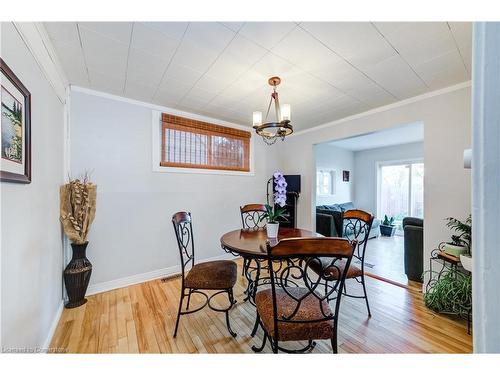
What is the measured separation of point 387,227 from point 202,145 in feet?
17.2

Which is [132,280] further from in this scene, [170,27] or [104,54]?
[170,27]

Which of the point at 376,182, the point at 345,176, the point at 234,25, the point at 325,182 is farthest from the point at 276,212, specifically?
the point at 376,182

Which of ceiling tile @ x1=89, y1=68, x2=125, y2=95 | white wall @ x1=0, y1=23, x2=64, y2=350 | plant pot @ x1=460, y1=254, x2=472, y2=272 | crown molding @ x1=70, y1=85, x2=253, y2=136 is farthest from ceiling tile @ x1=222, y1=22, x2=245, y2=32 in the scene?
plant pot @ x1=460, y1=254, x2=472, y2=272

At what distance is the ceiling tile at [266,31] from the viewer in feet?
4.60

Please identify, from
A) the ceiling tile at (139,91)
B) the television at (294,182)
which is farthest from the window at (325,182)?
the ceiling tile at (139,91)

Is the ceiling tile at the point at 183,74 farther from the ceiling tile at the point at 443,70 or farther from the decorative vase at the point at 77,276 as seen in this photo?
the ceiling tile at the point at 443,70

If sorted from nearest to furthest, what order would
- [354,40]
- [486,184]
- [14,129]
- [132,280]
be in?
[486,184] → [14,129] → [354,40] → [132,280]

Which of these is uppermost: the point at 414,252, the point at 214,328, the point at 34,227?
the point at 34,227

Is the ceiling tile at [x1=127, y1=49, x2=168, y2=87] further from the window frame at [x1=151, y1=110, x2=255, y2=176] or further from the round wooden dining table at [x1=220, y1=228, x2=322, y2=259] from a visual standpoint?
the round wooden dining table at [x1=220, y1=228, x2=322, y2=259]

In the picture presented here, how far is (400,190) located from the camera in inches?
228

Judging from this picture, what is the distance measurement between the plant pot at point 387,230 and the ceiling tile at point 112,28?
21.0ft

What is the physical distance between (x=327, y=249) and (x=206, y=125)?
2714 mm

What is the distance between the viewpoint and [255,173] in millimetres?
3871
